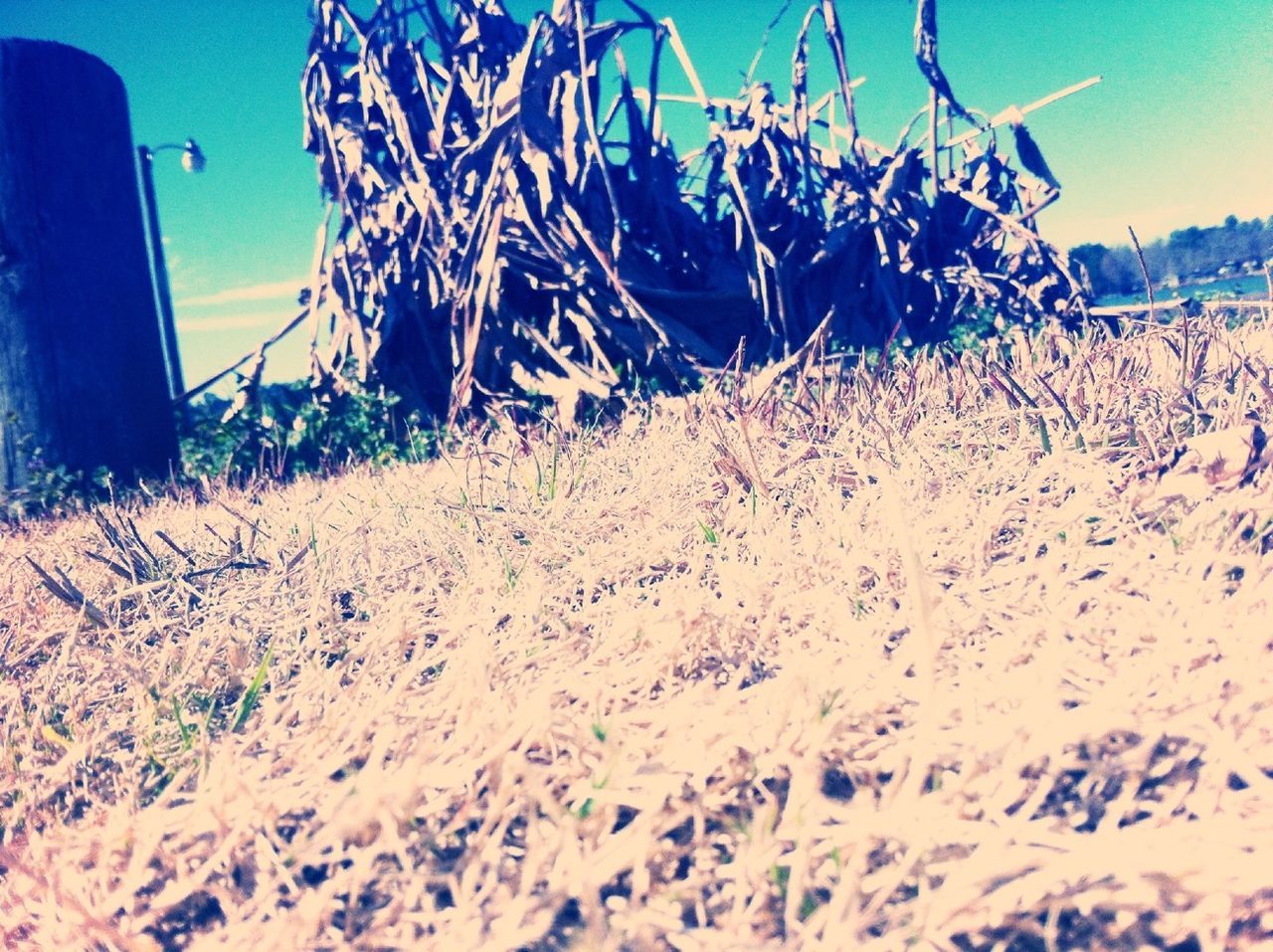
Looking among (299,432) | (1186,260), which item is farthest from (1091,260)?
(299,432)

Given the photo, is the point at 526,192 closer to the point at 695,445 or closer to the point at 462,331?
the point at 462,331

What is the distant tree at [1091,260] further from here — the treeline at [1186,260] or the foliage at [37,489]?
the foliage at [37,489]

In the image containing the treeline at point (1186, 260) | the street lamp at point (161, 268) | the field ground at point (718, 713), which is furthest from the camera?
the street lamp at point (161, 268)

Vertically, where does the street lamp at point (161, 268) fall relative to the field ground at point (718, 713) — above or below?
above

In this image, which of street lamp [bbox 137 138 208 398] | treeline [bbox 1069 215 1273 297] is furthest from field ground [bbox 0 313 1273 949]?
street lamp [bbox 137 138 208 398]

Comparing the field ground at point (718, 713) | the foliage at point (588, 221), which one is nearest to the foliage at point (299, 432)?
the foliage at point (588, 221)

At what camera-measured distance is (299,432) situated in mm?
3547

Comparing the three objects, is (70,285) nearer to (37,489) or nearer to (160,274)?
(37,489)

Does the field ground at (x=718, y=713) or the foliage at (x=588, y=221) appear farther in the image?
the foliage at (x=588, y=221)

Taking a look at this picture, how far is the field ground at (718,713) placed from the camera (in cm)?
62

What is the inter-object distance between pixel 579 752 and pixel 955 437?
1042 millimetres

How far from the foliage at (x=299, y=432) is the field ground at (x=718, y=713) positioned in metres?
1.97

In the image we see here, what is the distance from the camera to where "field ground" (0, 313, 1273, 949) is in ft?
2.05

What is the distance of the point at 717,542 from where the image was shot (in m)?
1.32
